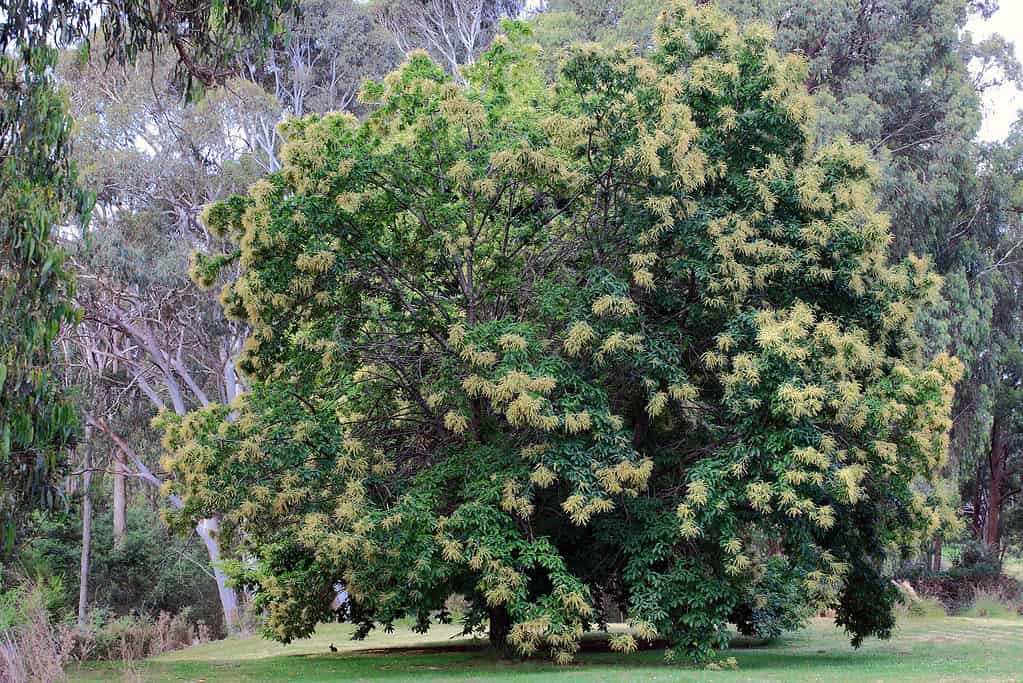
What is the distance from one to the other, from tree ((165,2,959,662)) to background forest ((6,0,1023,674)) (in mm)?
9971

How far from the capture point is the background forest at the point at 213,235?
28.4 metres

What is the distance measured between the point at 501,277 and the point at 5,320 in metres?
8.33

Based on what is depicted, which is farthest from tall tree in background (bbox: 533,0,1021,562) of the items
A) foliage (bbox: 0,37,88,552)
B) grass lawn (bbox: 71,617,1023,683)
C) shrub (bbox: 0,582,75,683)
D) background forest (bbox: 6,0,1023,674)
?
shrub (bbox: 0,582,75,683)

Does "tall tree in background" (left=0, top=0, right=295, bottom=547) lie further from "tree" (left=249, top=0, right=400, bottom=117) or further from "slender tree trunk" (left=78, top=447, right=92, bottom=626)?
"tree" (left=249, top=0, right=400, bottom=117)

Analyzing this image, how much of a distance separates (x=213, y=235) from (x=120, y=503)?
14.2 metres

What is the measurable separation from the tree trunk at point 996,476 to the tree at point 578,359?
22106mm

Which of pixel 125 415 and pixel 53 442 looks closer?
pixel 53 442

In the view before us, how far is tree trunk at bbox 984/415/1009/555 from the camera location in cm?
3769

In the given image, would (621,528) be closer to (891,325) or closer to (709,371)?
(709,371)

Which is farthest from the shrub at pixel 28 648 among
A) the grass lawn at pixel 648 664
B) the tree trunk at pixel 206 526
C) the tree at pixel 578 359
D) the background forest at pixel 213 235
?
the tree trunk at pixel 206 526

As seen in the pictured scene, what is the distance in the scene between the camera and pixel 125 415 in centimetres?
3316

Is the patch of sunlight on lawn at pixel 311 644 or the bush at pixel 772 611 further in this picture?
the patch of sunlight on lawn at pixel 311 644

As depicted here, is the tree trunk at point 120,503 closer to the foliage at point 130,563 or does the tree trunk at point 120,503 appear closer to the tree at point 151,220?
the foliage at point 130,563

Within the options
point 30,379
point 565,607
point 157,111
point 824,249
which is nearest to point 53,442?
point 30,379
